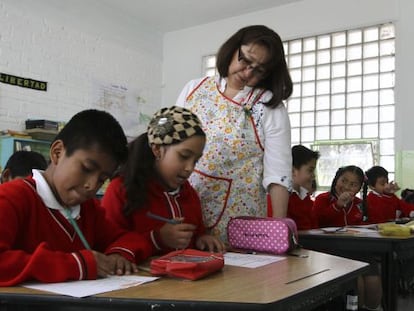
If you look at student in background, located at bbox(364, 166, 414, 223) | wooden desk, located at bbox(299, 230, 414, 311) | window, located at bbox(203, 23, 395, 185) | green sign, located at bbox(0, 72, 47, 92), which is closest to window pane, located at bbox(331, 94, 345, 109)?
window, located at bbox(203, 23, 395, 185)

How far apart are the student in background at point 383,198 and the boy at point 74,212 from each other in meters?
3.73

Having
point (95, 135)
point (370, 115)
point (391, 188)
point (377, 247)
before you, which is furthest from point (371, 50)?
point (95, 135)

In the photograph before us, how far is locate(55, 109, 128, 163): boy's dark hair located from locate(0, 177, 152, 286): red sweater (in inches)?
5.0

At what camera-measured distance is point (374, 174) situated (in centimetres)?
458

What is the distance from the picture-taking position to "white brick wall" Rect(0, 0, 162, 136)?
4.52 metres

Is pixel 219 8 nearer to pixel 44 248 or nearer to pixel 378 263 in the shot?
pixel 378 263

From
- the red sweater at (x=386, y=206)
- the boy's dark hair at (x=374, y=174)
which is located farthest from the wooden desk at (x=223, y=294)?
the boy's dark hair at (x=374, y=174)

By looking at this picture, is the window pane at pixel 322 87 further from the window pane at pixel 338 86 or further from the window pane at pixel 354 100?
the window pane at pixel 354 100

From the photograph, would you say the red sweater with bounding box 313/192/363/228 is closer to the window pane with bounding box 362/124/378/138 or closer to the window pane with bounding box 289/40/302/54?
the window pane with bounding box 362/124/378/138

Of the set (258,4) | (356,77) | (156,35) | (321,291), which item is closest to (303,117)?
(356,77)

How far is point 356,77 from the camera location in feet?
16.4

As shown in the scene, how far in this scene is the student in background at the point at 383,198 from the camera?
4512 mm

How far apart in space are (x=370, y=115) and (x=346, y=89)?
39 centimetres

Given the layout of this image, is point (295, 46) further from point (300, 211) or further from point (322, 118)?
point (300, 211)
